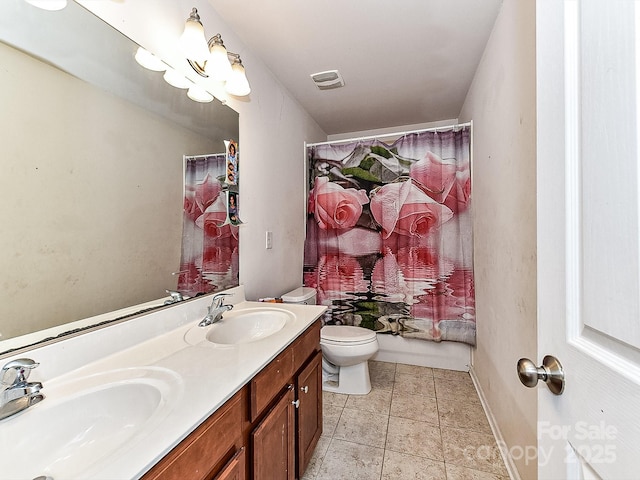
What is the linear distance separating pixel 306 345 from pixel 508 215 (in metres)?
1.15

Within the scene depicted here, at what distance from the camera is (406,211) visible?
2355 mm

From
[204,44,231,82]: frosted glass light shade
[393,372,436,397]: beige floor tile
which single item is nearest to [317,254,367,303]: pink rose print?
[393,372,436,397]: beige floor tile

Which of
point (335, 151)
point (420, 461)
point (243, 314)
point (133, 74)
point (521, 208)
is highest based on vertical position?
point (335, 151)

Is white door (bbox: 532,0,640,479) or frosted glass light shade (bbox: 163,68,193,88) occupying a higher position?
frosted glass light shade (bbox: 163,68,193,88)

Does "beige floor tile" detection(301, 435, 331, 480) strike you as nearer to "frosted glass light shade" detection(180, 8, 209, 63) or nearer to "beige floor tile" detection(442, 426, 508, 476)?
"beige floor tile" detection(442, 426, 508, 476)

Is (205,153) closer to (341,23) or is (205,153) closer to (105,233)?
(105,233)

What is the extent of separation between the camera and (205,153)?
1.37 meters

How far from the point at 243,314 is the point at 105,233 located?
0.67m

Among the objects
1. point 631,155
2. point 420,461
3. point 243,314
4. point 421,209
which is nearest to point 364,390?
point 420,461

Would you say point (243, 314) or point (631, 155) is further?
point (243, 314)

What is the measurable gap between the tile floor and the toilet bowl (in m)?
0.08

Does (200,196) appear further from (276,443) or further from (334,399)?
(334,399)

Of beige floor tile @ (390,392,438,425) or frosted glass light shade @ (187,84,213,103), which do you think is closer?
frosted glass light shade @ (187,84,213,103)

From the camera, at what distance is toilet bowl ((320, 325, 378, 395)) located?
1919 mm
